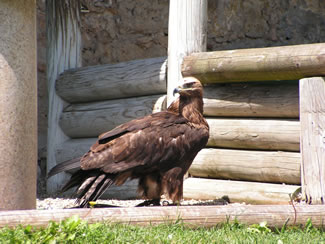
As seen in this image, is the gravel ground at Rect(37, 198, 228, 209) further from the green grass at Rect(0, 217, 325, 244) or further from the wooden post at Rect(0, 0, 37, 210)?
the green grass at Rect(0, 217, 325, 244)

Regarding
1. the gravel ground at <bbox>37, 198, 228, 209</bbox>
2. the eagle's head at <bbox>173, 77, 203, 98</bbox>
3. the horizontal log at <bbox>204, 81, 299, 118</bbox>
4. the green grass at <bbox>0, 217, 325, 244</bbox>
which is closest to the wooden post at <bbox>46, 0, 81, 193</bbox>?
the gravel ground at <bbox>37, 198, 228, 209</bbox>

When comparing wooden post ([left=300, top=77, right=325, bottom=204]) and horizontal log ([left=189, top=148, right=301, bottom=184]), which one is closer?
wooden post ([left=300, top=77, right=325, bottom=204])

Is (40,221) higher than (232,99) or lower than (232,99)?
lower

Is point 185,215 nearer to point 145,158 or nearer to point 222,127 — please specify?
point 145,158

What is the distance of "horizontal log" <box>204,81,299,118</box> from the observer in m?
5.30

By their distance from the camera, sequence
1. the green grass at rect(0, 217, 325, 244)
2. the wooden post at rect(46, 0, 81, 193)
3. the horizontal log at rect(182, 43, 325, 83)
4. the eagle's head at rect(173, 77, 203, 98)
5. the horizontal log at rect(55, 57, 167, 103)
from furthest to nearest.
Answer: the wooden post at rect(46, 0, 81, 193) < the horizontal log at rect(55, 57, 167, 103) < the eagle's head at rect(173, 77, 203, 98) < the horizontal log at rect(182, 43, 325, 83) < the green grass at rect(0, 217, 325, 244)

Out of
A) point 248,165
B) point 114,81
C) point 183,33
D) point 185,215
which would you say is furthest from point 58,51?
point 185,215

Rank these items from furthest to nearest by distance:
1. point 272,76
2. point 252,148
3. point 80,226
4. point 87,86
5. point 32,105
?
point 87,86
point 252,148
point 272,76
point 32,105
point 80,226

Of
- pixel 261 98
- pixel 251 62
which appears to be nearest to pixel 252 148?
pixel 261 98

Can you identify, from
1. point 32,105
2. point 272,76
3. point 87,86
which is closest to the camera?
point 32,105

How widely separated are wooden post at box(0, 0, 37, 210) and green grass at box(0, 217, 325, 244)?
90 centimetres

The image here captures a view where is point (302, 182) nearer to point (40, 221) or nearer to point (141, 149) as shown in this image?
point (141, 149)

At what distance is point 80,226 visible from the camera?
3111mm

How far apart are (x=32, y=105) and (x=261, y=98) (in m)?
2.41
